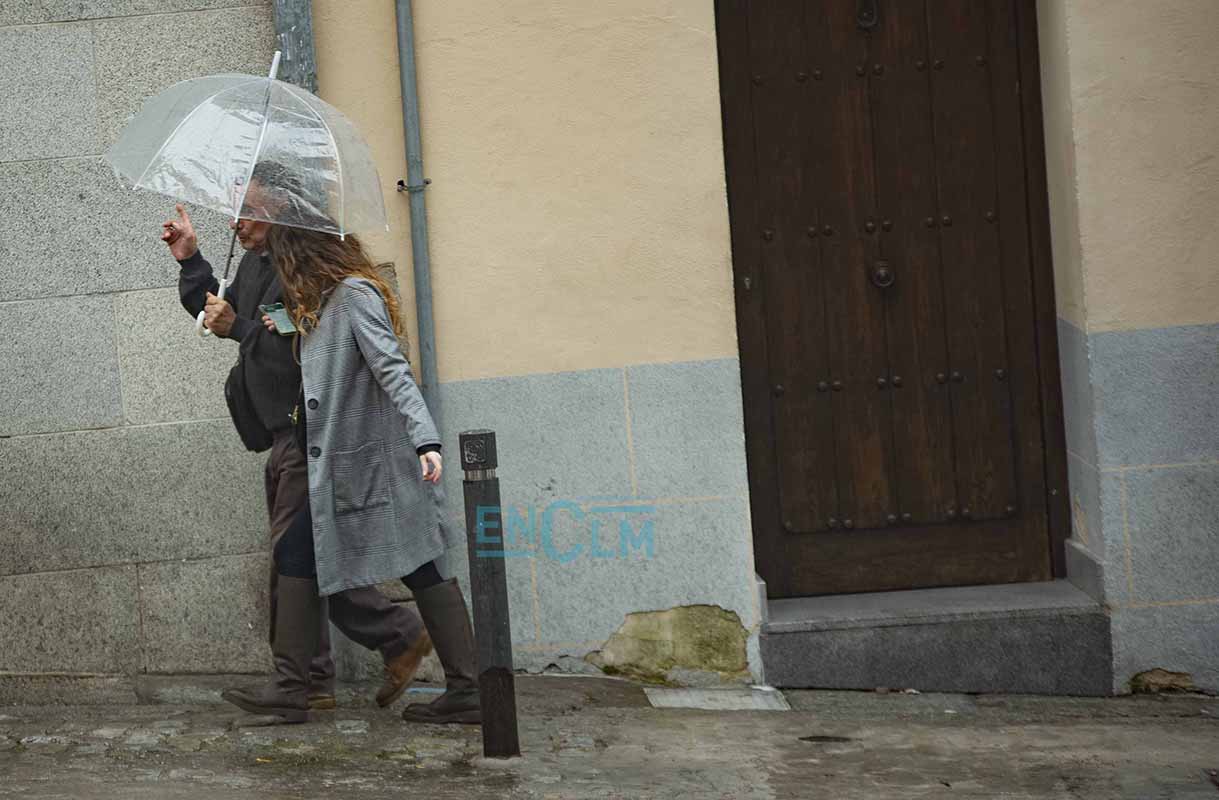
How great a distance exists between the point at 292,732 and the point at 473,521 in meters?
1.07

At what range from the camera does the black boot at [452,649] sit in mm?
5156

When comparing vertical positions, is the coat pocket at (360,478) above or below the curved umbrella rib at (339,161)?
below

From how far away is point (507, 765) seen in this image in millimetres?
4852

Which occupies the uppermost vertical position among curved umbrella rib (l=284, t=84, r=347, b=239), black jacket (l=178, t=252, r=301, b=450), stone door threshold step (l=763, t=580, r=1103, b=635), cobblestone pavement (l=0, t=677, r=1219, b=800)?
curved umbrella rib (l=284, t=84, r=347, b=239)

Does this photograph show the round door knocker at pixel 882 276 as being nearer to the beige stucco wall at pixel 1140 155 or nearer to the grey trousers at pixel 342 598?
the beige stucco wall at pixel 1140 155

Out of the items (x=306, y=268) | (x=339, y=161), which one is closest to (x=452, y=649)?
(x=306, y=268)

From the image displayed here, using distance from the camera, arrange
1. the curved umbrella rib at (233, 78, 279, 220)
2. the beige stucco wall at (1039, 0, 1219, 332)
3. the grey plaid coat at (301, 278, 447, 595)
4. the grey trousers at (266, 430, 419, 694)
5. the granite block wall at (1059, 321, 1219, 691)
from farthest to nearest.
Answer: the granite block wall at (1059, 321, 1219, 691)
the beige stucco wall at (1039, 0, 1219, 332)
the grey trousers at (266, 430, 419, 694)
the grey plaid coat at (301, 278, 447, 595)
the curved umbrella rib at (233, 78, 279, 220)

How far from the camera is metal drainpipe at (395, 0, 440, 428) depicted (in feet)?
18.9

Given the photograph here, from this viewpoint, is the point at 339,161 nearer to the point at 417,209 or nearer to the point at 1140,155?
the point at 417,209

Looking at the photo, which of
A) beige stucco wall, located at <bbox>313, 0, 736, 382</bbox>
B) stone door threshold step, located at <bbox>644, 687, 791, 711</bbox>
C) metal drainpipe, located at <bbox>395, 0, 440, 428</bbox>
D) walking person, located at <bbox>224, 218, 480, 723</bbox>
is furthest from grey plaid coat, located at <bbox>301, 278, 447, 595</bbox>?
stone door threshold step, located at <bbox>644, 687, 791, 711</bbox>

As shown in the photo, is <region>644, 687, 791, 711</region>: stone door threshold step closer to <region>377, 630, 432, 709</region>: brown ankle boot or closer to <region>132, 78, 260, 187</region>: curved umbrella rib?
<region>377, 630, 432, 709</region>: brown ankle boot

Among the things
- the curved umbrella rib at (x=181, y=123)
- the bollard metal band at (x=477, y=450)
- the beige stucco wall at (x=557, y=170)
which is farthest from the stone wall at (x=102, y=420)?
the bollard metal band at (x=477, y=450)

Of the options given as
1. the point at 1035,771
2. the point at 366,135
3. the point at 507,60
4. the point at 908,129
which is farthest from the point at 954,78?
the point at 1035,771

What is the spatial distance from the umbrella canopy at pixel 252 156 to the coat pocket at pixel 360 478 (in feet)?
2.33
